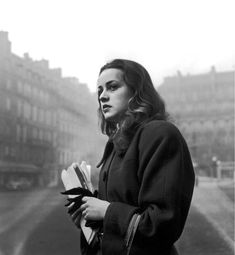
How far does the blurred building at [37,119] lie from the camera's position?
165cm

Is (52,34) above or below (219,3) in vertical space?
below

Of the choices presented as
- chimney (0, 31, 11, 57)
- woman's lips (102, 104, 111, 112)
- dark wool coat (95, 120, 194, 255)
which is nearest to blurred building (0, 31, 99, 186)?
chimney (0, 31, 11, 57)

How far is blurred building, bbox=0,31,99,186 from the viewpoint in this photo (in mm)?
1651

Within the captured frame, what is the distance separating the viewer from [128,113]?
752 millimetres

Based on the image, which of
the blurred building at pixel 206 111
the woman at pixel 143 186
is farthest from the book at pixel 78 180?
the blurred building at pixel 206 111

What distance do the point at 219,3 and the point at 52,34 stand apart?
1.01 m

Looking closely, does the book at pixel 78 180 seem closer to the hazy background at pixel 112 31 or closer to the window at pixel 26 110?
the window at pixel 26 110

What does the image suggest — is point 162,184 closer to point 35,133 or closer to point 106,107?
point 106,107

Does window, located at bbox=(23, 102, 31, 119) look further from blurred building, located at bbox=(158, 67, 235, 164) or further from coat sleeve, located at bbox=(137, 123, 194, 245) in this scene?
coat sleeve, located at bbox=(137, 123, 194, 245)

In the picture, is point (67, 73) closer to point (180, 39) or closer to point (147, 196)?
point (180, 39)

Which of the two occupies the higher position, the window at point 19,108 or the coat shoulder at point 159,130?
the window at point 19,108

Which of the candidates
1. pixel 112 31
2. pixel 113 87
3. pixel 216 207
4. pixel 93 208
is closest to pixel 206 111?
pixel 216 207

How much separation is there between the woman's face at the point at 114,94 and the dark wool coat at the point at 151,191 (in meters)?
0.10

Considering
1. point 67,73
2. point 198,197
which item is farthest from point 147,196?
point 198,197
